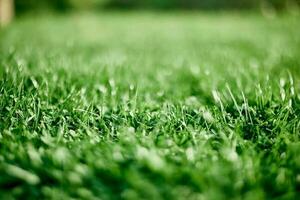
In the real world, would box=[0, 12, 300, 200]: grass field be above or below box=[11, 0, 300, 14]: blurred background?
above

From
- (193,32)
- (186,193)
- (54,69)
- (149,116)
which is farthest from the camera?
(193,32)

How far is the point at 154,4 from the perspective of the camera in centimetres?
1282

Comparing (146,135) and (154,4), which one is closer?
(146,135)

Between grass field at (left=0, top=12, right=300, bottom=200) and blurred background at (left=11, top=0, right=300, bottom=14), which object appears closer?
grass field at (left=0, top=12, right=300, bottom=200)

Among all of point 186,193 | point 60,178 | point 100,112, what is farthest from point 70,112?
point 186,193

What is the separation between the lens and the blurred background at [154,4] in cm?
995

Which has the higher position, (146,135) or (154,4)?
(146,135)

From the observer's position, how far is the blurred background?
9.95 meters

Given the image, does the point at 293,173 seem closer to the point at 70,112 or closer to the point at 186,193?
the point at 186,193

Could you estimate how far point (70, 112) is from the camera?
1692 mm

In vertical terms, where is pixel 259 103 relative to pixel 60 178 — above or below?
above

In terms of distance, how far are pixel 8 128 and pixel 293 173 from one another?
119cm

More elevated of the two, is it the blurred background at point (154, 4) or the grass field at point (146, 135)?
the grass field at point (146, 135)

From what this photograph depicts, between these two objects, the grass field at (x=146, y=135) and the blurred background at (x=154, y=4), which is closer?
the grass field at (x=146, y=135)
